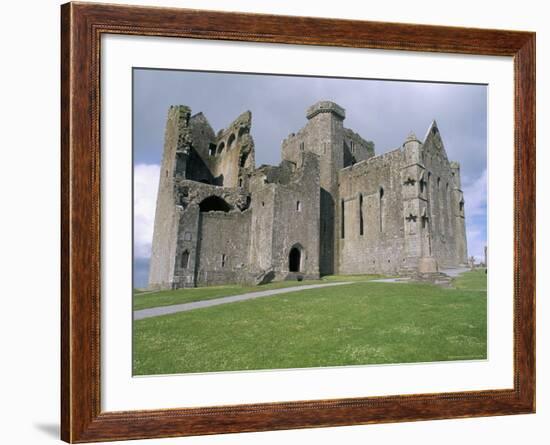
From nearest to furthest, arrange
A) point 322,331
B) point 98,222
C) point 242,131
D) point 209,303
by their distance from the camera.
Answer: point 98,222, point 322,331, point 209,303, point 242,131

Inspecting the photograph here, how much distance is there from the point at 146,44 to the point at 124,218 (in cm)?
275

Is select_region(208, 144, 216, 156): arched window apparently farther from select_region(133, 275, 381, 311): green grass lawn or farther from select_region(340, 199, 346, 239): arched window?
select_region(133, 275, 381, 311): green grass lawn

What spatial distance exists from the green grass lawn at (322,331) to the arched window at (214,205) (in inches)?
193

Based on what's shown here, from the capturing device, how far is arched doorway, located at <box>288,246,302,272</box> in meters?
13.2

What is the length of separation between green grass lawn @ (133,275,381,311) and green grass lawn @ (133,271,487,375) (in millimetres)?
222

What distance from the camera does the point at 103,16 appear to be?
7910 mm

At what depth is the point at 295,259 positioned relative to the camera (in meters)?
14.2

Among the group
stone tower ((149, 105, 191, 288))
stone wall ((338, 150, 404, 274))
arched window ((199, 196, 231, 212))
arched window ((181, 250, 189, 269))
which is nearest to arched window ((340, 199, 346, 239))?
stone wall ((338, 150, 404, 274))

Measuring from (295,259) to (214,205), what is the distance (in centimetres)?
302

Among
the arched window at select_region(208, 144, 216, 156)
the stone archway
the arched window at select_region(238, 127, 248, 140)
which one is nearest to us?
the arched window at select_region(238, 127, 248, 140)

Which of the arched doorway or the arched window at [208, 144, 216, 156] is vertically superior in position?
the arched window at [208, 144, 216, 156]

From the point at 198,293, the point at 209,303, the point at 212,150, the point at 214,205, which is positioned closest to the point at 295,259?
the point at 214,205

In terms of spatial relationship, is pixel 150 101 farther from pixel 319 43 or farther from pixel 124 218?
pixel 319 43

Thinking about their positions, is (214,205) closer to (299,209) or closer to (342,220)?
(299,209)
